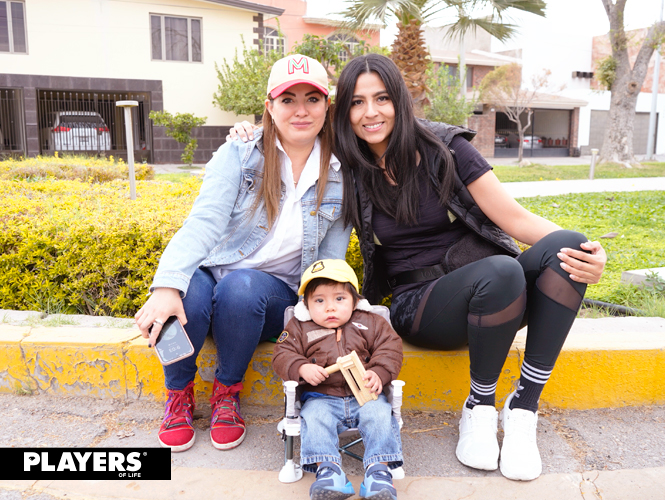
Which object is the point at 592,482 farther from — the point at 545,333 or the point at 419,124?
the point at 419,124

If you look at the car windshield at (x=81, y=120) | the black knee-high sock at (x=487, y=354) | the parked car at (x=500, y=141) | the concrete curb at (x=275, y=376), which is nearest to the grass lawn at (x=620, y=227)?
the concrete curb at (x=275, y=376)

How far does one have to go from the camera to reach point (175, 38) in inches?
663

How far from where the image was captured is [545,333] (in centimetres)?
208

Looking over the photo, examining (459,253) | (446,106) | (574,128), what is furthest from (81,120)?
(574,128)

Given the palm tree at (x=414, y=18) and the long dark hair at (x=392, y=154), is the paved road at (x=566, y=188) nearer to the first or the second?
the palm tree at (x=414, y=18)

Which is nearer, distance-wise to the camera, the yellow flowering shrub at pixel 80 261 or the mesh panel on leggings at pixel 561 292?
the mesh panel on leggings at pixel 561 292

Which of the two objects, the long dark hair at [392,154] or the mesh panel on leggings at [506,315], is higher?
the long dark hair at [392,154]

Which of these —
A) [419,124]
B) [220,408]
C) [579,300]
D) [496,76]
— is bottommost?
[220,408]

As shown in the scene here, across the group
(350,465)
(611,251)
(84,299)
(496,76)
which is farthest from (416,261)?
(496,76)

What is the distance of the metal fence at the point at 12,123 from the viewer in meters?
15.9

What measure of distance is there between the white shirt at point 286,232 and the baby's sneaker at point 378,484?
0.97 m

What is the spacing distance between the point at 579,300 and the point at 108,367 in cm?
201

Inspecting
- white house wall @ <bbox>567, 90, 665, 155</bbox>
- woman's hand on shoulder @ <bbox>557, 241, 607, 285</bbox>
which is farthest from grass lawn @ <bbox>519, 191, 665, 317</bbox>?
white house wall @ <bbox>567, 90, 665, 155</bbox>

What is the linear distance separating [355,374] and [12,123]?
17720 mm
